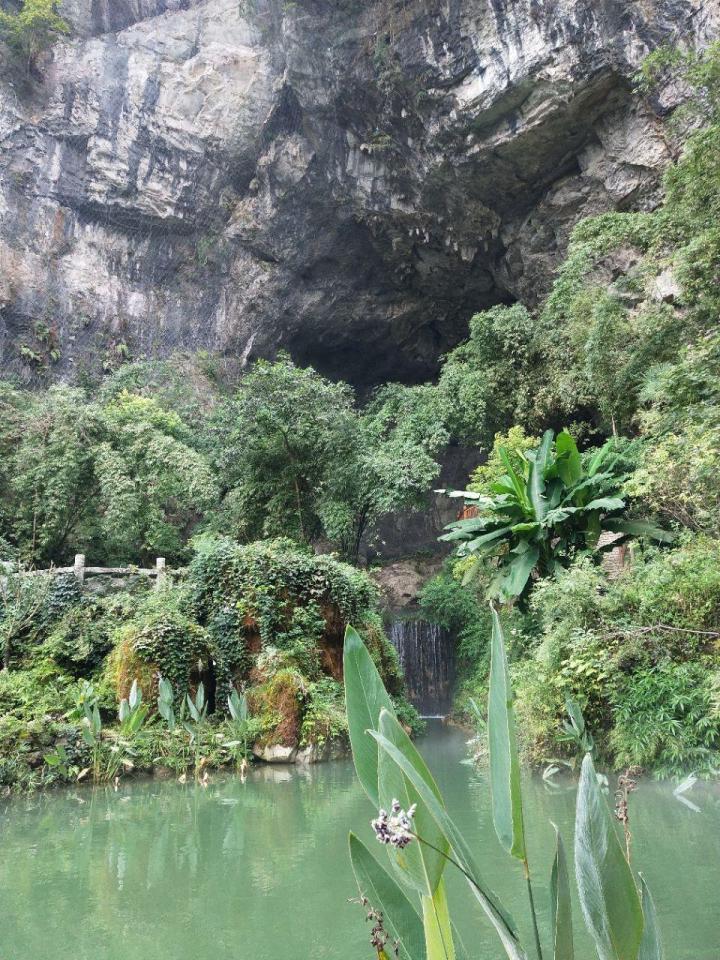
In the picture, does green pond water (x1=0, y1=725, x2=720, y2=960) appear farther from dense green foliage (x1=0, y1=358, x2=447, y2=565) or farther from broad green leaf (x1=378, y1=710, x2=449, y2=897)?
dense green foliage (x1=0, y1=358, x2=447, y2=565)

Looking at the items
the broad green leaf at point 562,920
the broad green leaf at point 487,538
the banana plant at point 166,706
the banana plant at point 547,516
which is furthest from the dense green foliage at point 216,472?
the broad green leaf at point 562,920

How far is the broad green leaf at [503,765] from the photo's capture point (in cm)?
75

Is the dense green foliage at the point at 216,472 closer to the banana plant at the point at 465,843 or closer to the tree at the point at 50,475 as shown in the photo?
the tree at the point at 50,475

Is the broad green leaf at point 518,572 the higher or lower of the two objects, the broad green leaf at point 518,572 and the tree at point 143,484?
the lower

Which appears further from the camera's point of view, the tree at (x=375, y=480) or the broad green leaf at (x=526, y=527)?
the tree at (x=375, y=480)

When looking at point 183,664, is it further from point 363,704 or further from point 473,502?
point 363,704

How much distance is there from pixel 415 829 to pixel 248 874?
2.32 metres

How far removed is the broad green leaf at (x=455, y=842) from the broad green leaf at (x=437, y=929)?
4 cm

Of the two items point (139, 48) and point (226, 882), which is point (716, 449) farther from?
point (139, 48)

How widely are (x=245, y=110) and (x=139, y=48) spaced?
13.0ft

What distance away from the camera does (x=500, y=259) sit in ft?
57.7

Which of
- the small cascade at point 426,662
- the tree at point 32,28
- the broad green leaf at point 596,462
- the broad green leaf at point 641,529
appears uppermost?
the tree at point 32,28

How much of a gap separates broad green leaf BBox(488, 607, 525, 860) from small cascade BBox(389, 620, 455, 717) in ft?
44.0

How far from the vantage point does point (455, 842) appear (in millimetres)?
753
